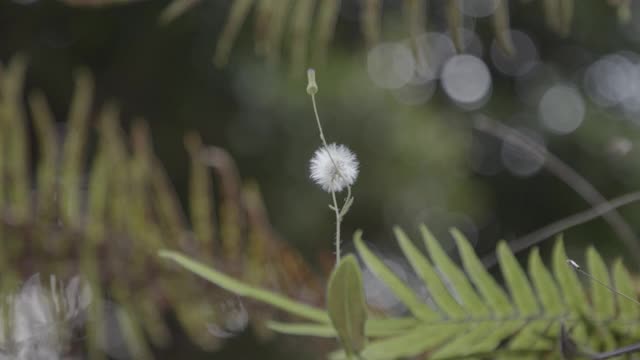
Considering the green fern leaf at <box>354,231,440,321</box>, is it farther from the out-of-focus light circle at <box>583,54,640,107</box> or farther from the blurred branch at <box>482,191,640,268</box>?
the out-of-focus light circle at <box>583,54,640,107</box>

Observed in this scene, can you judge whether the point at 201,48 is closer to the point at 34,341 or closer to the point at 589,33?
the point at 589,33

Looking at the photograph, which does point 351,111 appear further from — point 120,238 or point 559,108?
point 120,238

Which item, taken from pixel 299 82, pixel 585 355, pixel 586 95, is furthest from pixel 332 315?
pixel 586 95

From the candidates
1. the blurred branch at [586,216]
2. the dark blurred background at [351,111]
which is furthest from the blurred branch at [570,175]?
the dark blurred background at [351,111]

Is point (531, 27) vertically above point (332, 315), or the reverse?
point (531, 27)

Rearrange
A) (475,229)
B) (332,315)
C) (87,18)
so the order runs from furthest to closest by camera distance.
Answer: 1. (475,229)
2. (87,18)
3. (332,315)

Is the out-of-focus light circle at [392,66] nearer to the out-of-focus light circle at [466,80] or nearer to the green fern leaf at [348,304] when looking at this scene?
the out-of-focus light circle at [466,80]

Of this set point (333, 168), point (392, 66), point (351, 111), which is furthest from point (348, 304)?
point (392, 66)
